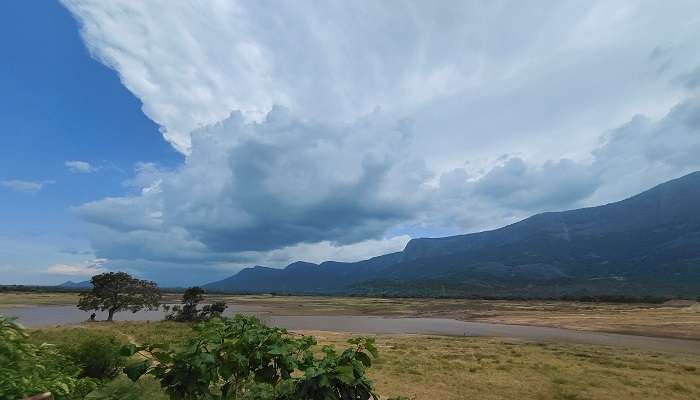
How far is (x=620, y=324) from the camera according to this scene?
69.4 metres

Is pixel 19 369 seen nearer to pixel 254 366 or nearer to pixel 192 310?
pixel 254 366

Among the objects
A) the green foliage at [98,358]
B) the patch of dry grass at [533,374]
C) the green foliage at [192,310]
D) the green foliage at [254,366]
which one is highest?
the green foliage at [192,310]

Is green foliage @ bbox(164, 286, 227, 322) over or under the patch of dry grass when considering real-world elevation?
over

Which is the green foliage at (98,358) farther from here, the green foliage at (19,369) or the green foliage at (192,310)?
the green foliage at (192,310)

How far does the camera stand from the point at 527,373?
1131 inches

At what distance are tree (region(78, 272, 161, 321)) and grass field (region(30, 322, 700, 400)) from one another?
75.3 ft

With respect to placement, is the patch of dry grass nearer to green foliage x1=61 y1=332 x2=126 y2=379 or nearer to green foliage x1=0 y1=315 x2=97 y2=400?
green foliage x1=61 y1=332 x2=126 y2=379

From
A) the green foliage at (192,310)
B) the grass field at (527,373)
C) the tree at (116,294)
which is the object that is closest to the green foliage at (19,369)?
the grass field at (527,373)

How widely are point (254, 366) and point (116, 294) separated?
65.4 metres

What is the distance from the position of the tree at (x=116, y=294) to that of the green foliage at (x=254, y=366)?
64.3m

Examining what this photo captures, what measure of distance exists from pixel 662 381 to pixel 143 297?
62.6 meters

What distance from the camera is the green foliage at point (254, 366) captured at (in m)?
4.20

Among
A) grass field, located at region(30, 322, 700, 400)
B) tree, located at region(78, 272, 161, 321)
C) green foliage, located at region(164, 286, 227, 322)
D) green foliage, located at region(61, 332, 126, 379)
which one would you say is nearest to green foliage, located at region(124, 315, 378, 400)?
grass field, located at region(30, 322, 700, 400)

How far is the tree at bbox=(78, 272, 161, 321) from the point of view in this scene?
59969 millimetres
